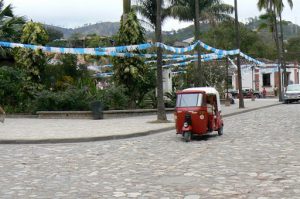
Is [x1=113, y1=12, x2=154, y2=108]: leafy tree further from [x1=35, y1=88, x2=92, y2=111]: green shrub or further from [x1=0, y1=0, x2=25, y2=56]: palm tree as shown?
[x1=0, y1=0, x2=25, y2=56]: palm tree

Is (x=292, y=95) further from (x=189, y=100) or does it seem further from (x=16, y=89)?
(x=189, y=100)

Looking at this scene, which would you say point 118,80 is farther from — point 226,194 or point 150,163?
point 226,194

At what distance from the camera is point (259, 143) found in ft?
46.7

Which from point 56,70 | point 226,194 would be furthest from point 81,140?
point 56,70

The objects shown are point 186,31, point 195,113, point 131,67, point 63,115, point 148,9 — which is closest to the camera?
point 195,113

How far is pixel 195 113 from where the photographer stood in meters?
16.2

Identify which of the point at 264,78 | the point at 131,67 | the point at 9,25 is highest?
the point at 9,25

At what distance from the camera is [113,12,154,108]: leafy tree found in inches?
1166

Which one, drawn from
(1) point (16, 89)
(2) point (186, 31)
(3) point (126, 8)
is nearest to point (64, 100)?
(1) point (16, 89)

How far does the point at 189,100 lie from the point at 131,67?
13.6 metres

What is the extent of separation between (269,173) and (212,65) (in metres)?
41.5

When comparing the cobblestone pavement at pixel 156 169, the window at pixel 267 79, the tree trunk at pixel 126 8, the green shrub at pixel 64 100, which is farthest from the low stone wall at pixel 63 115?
the window at pixel 267 79

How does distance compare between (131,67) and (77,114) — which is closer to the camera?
(77,114)

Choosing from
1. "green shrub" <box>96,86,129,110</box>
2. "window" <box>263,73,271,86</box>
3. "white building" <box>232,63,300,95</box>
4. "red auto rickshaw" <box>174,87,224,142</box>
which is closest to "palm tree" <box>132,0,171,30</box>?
"green shrub" <box>96,86,129,110</box>
